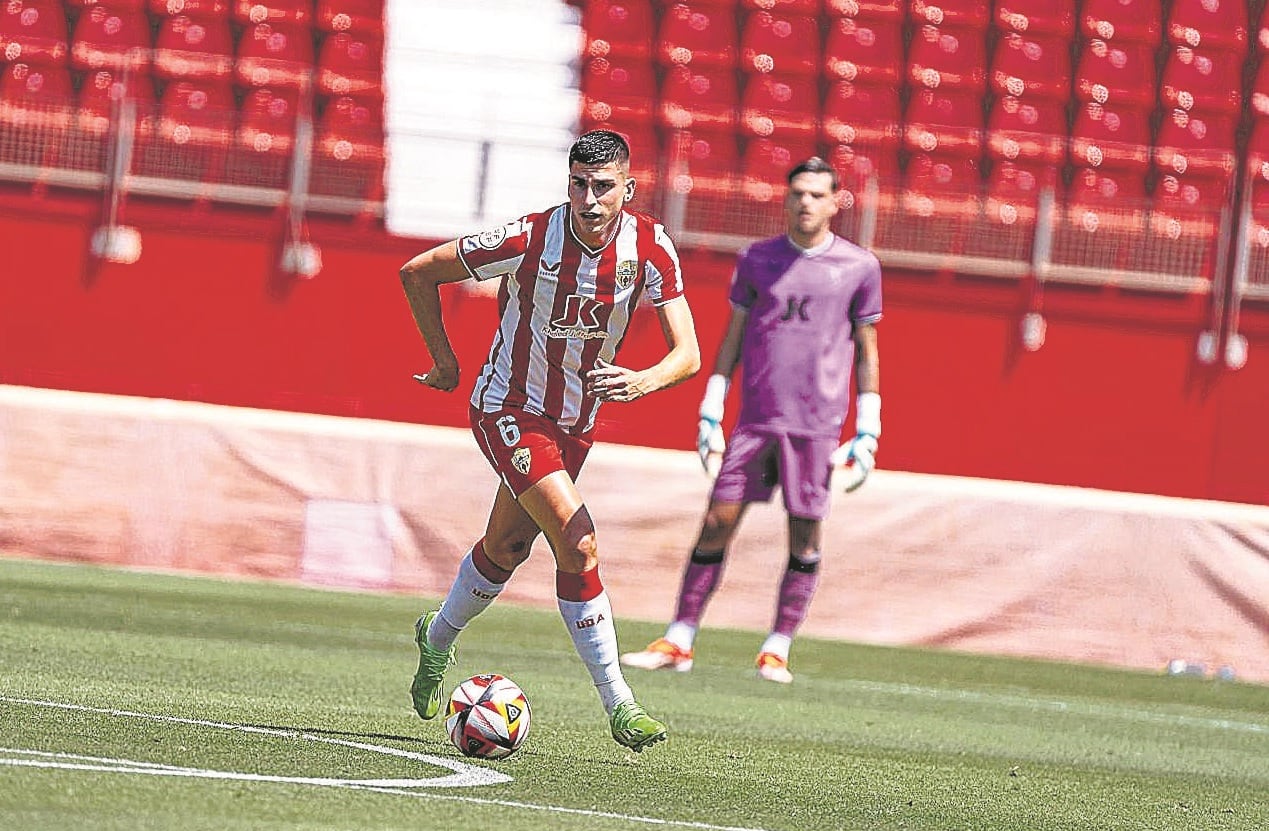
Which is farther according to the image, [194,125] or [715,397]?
[194,125]

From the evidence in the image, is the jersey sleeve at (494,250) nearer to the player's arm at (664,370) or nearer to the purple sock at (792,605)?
the player's arm at (664,370)

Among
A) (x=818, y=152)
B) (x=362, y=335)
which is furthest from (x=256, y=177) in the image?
(x=818, y=152)

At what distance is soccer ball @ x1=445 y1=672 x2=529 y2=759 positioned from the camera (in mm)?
6133

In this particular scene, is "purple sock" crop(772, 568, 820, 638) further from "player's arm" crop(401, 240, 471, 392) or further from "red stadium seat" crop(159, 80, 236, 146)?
"red stadium seat" crop(159, 80, 236, 146)

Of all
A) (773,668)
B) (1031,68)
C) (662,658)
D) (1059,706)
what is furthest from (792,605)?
(1031,68)

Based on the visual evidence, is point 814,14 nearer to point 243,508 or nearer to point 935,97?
point 935,97

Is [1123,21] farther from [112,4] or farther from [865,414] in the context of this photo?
[865,414]

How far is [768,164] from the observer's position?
50.2ft

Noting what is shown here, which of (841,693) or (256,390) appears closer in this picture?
(841,693)

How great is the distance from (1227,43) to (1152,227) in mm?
3688

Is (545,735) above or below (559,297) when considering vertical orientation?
below

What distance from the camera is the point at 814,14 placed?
57.2ft

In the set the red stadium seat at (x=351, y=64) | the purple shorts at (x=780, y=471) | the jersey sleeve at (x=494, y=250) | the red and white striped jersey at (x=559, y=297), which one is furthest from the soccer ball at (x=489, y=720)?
the red stadium seat at (x=351, y=64)

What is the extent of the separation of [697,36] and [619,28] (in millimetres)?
642
